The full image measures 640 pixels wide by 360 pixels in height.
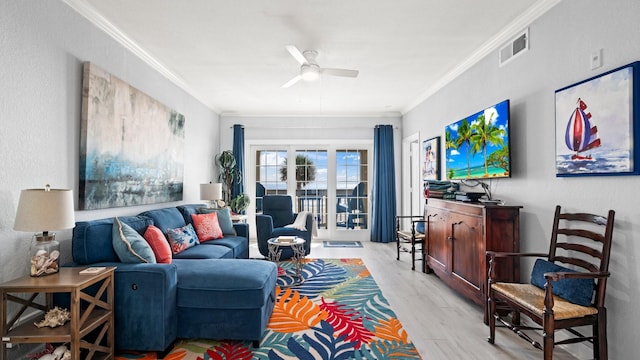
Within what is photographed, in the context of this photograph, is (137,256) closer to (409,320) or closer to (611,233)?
(409,320)

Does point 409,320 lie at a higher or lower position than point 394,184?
lower

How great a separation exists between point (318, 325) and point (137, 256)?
5.04ft

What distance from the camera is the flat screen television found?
2971mm

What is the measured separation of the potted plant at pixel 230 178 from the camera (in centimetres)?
598

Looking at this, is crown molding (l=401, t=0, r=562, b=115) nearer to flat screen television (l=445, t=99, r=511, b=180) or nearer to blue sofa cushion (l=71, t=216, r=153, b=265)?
flat screen television (l=445, t=99, r=511, b=180)

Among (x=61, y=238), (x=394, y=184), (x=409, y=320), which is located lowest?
(x=409, y=320)

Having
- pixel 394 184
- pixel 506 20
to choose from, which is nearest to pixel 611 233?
pixel 506 20

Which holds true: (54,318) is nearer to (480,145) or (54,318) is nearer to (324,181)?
(480,145)

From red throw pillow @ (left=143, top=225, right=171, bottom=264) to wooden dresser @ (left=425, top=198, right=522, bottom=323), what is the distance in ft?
9.08

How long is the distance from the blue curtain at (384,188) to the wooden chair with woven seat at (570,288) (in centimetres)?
389

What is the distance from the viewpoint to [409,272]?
4344 millimetres

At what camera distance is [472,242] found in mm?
3049

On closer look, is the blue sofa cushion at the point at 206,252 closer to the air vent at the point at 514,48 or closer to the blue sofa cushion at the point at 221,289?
the blue sofa cushion at the point at 221,289

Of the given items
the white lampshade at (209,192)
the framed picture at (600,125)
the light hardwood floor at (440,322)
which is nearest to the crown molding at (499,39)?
the framed picture at (600,125)
